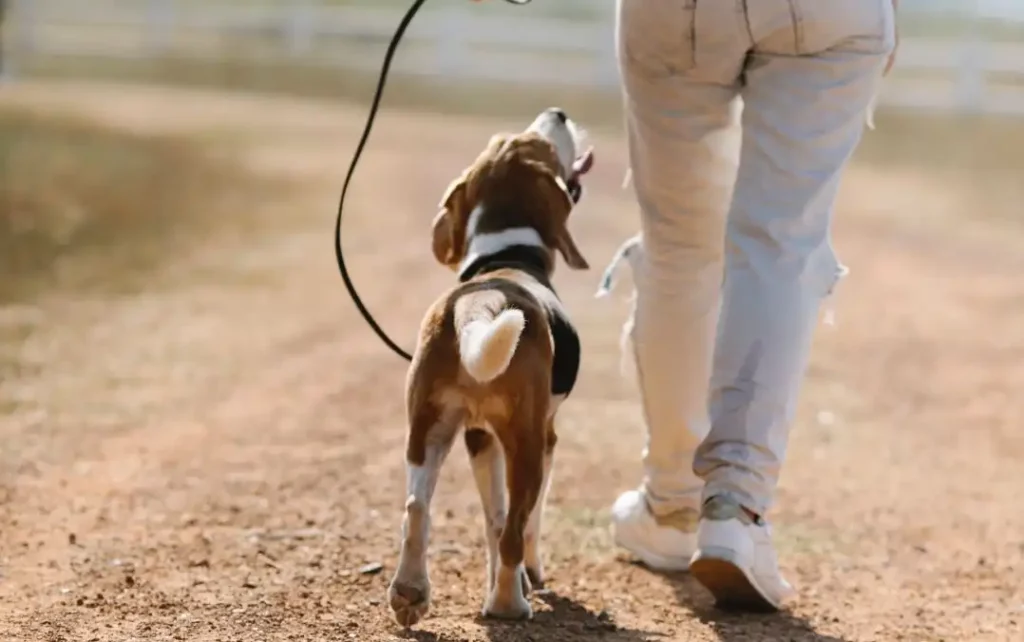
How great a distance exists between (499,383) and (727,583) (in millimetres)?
687

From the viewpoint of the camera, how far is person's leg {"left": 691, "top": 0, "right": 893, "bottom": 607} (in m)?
3.19

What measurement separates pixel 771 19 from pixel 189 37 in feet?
67.7

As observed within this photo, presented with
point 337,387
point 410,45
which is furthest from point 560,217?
point 410,45

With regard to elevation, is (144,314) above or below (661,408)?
below

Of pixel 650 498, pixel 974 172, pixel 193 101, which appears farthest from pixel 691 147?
pixel 193 101

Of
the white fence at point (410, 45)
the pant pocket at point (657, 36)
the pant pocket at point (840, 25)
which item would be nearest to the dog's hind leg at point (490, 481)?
the pant pocket at point (657, 36)

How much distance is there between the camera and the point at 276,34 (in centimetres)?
2238

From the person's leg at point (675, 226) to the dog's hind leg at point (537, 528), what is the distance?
0.35m

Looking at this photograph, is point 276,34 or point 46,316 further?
point 276,34

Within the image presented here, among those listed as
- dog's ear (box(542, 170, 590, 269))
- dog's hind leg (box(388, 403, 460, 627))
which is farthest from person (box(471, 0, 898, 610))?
dog's hind leg (box(388, 403, 460, 627))

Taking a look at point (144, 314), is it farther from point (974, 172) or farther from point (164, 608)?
point (974, 172)

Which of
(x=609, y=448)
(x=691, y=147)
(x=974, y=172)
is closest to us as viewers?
(x=691, y=147)

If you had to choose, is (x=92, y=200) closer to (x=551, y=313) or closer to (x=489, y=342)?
(x=551, y=313)

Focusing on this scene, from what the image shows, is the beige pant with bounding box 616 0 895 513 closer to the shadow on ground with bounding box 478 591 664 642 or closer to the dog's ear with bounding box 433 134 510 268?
the shadow on ground with bounding box 478 591 664 642
